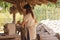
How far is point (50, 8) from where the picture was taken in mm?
11719

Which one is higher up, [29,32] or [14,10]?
[14,10]

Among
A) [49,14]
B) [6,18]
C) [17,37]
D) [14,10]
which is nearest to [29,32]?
[17,37]

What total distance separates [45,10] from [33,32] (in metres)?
7.68

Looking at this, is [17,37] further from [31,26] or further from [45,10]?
[45,10]

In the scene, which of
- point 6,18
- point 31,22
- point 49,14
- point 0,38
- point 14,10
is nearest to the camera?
point 0,38

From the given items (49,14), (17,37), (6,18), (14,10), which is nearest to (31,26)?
(17,37)

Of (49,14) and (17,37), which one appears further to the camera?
(49,14)

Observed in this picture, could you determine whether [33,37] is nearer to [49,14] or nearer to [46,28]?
[46,28]

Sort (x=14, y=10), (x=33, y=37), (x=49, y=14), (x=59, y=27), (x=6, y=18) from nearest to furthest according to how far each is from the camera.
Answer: (x=33, y=37)
(x=14, y=10)
(x=59, y=27)
(x=6, y=18)
(x=49, y=14)

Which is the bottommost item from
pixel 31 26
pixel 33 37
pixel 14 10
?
pixel 33 37

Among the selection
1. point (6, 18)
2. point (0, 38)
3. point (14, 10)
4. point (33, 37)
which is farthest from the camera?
point (6, 18)

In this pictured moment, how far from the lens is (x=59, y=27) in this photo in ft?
19.8

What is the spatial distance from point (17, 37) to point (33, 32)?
0.53m

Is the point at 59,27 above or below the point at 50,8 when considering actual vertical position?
below
